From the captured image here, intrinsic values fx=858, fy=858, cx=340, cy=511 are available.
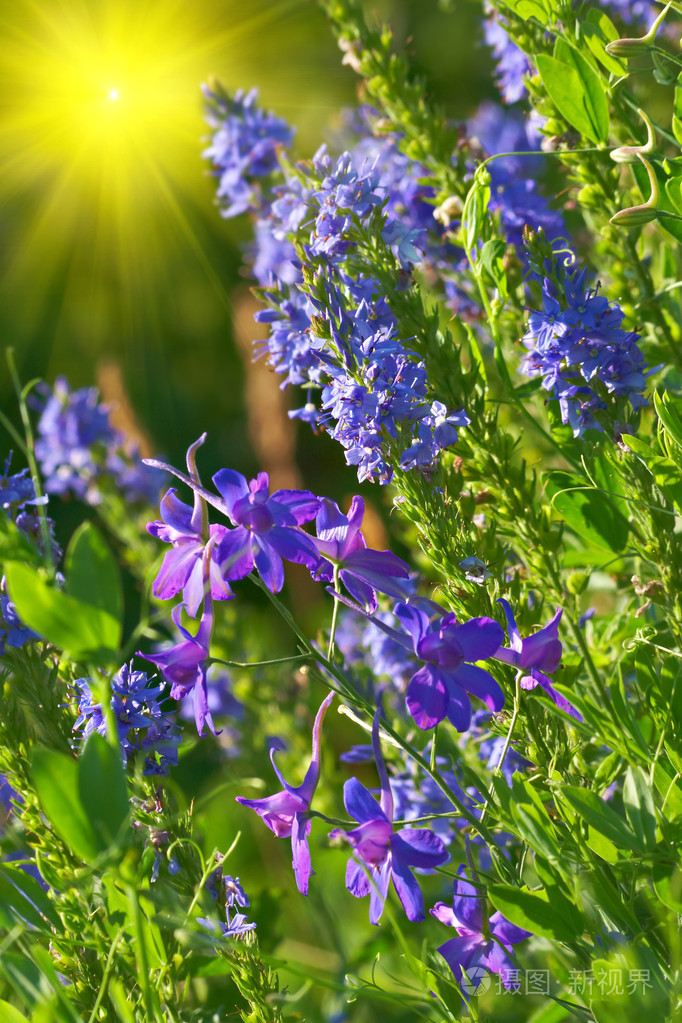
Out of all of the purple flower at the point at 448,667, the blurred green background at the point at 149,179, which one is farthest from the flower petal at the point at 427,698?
the blurred green background at the point at 149,179

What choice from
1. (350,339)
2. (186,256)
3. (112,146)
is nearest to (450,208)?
(350,339)

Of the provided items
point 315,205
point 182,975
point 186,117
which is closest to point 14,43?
point 186,117

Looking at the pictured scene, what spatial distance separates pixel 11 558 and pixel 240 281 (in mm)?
2790

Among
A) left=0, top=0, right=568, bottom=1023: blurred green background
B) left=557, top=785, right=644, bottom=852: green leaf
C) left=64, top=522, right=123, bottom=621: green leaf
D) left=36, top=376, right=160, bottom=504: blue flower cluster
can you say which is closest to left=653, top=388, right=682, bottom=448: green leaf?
left=557, top=785, right=644, bottom=852: green leaf

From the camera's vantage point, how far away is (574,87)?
588 millimetres

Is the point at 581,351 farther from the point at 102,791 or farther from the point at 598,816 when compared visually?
the point at 102,791

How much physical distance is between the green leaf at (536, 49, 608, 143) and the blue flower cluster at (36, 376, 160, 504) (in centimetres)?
91

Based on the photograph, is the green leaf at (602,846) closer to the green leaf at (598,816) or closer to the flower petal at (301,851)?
the green leaf at (598,816)

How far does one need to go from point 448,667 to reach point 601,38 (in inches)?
19.9

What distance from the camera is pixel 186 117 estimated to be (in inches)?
79.7

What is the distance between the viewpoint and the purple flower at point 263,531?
435 mm

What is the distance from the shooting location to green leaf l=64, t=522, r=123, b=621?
0.36 metres

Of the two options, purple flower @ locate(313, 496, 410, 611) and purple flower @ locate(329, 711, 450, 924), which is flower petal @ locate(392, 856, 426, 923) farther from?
purple flower @ locate(313, 496, 410, 611)

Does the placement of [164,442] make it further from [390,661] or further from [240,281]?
[390,661]
